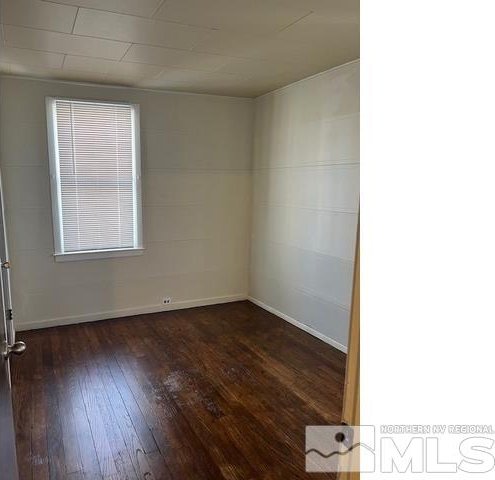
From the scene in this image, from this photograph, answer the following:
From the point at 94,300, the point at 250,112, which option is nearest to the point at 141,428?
the point at 94,300

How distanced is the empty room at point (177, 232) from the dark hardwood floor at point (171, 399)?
1 centimetres

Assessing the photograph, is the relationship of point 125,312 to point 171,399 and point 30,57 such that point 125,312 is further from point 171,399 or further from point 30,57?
point 30,57

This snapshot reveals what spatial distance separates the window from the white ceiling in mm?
357

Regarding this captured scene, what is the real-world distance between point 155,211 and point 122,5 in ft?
8.23

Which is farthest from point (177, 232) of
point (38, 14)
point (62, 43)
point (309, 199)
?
point (38, 14)

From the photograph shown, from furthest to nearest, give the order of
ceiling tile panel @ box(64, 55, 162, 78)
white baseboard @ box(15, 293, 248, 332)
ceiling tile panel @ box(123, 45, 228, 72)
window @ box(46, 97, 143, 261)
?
white baseboard @ box(15, 293, 248, 332), window @ box(46, 97, 143, 261), ceiling tile panel @ box(64, 55, 162, 78), ceiling tile panel @ box(123, 45, 228, 72)

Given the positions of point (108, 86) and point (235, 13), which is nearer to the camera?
point (235, 13)

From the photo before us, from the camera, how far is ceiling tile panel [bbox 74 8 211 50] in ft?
7.57

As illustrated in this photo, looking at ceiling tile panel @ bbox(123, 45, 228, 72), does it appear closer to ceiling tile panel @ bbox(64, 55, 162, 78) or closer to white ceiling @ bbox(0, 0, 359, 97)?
white ceiling @ bbox(0, 0, 359, 97)

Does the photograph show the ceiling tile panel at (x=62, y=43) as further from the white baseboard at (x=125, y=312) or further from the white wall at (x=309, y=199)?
the white baseboard at (x=125, y=312)

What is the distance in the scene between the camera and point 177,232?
4.58 m

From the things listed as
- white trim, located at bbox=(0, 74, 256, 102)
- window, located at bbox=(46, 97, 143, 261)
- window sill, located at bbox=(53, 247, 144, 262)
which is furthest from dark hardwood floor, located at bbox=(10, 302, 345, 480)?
white trim, located at bbox=(0, 74, 256, 102)
